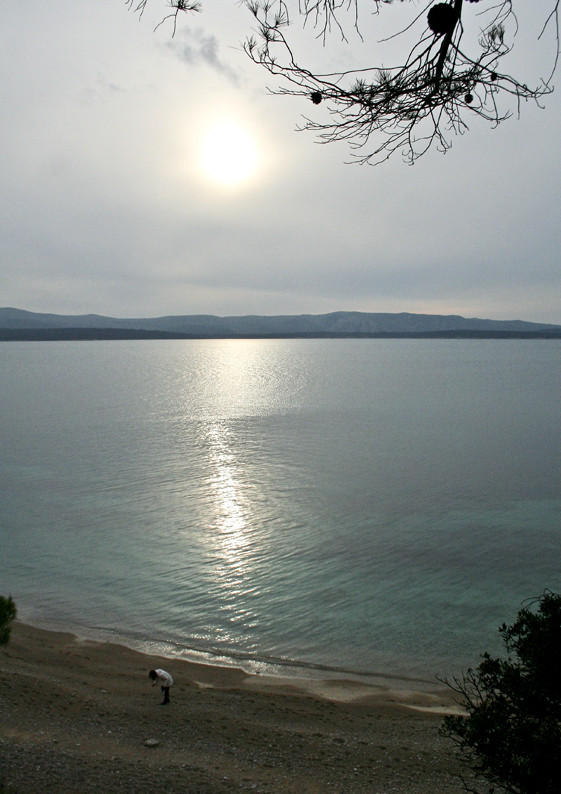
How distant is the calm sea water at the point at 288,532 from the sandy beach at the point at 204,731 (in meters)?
1.71

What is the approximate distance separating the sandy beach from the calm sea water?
1.71 meters

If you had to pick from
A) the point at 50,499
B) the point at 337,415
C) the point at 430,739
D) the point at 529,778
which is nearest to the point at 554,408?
the point at 337,415

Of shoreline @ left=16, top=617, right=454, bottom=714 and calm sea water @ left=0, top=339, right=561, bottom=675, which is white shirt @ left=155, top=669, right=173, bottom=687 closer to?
shoreline @ left=16, top=617, right=454, bottom=714

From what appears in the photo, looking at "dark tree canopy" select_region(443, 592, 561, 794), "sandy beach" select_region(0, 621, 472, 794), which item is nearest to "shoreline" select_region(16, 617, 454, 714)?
"sandy beach" select_region(0, 621, 472, 794)

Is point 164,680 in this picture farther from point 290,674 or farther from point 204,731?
point 290,674

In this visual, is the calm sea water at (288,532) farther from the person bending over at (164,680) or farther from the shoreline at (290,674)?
the person bending over at (164,680)

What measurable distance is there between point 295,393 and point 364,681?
200 ft

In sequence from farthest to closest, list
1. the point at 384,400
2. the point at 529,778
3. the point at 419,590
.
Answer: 1. the point at 384,400
2. the point at 419,590
3. the point at 529,778

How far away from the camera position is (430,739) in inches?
409

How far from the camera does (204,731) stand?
10.3 meters

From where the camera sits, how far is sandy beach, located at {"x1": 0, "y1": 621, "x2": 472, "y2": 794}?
8.62m

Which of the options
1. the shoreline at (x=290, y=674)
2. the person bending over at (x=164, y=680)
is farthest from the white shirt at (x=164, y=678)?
the shoreline at (x=290, y=674)

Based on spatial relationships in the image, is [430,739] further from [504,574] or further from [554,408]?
[554,408]

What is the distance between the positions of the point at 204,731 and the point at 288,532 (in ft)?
41.3
